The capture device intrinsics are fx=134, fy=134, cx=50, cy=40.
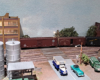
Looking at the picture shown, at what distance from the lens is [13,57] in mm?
20812

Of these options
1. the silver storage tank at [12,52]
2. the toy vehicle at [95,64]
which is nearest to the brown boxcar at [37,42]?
the toy vehicle at [95,64]

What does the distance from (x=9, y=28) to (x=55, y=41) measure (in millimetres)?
13072

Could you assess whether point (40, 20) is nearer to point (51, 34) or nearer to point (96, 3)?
point (51, 34)

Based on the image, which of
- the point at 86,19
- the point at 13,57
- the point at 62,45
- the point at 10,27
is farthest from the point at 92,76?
the point at 86,19

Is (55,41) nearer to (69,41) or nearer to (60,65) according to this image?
(69,41)

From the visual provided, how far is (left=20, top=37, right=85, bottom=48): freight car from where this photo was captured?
36.2 meters

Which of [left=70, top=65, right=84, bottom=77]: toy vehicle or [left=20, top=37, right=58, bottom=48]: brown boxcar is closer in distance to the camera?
[left=70, top=65, right=84, bottom=77]: toy vehicle

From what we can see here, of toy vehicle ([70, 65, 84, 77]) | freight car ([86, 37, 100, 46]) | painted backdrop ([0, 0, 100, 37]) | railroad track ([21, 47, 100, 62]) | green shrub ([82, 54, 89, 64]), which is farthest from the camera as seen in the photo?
painted backdrop ([0, 0, 100, 37])

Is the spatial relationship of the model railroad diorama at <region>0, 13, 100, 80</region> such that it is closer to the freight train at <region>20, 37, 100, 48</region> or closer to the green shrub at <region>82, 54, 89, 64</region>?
→ the freight train at <region>20, 37, 100, 48</region>

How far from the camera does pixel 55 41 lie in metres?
38.3

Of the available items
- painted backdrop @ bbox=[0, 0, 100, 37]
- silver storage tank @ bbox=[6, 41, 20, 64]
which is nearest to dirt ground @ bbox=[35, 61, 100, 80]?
silver storage tank @ bbox=[6, 41, 20, 64]

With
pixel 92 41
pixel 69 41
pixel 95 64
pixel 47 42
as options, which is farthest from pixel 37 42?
pixel 95 64

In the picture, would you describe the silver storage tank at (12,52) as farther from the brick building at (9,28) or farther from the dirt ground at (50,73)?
the brick building at (9,28)

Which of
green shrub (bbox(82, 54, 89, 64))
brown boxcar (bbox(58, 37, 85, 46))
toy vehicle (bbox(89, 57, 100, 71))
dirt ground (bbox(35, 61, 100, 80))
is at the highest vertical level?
brown boxcar (bbox(58, 37, 85, 46))
